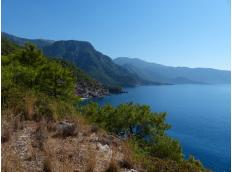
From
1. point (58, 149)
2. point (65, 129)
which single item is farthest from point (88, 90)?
point (58, 149)

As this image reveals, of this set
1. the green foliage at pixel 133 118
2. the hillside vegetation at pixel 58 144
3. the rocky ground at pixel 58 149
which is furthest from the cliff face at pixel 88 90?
the rocky ground at pixel 58 149

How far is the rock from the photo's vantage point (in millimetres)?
5943

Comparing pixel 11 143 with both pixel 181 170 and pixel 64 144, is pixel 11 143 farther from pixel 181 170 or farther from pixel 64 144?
pixel 181 170

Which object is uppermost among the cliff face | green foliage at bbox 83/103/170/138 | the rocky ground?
the rocky ground

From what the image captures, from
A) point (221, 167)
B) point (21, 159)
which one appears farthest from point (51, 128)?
point (221, 167)

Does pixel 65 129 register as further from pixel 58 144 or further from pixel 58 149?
pixel 58 149

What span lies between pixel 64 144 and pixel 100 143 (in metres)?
0.62

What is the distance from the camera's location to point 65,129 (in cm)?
607

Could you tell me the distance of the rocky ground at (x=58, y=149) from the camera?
161 inches

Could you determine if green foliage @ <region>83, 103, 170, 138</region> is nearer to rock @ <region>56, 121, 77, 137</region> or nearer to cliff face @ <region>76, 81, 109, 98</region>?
rock @ <region>56, 121, 77, 137</region>

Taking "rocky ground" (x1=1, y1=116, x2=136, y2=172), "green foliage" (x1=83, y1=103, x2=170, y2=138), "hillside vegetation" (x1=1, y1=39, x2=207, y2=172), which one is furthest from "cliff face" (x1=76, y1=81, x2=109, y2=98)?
"rocky ground" (x1=1, y1=116, x2=136, y2=172)

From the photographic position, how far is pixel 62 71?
3183 cm

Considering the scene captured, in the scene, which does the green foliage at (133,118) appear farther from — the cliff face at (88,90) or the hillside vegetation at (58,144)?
the cliff face at (88,90)

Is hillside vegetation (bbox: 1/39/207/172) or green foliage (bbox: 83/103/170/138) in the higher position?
hillside vegetation (bbox: 1/39/207/172)
